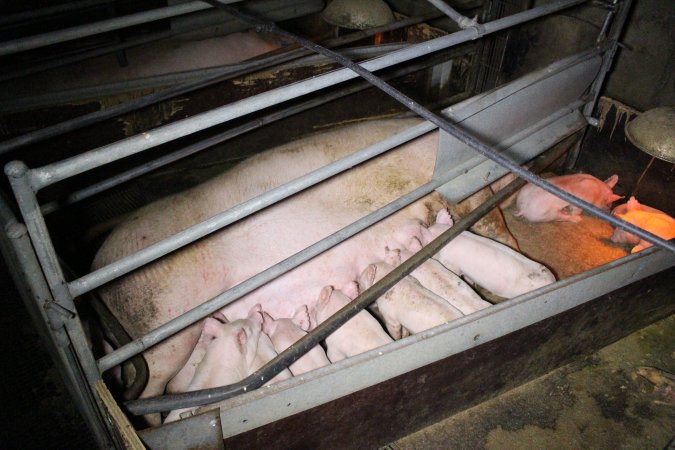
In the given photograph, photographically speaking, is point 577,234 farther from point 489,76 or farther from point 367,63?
point 367,63

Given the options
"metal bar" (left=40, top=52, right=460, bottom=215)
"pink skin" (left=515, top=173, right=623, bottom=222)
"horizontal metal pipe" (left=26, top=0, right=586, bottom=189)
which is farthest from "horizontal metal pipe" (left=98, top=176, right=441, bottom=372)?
"pink skin" (left=515, top=173, right=623, bottom=222)

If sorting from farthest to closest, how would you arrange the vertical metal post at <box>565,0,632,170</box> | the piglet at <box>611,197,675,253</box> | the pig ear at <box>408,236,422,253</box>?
1. the piglet at <box>611,197,675,253</box>
2. the vertical metal post at <box>565,0,632,170</box>
3. the pig ear at <box>408,236,422,253</box>

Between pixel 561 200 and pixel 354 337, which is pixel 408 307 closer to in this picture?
pixel 354 337

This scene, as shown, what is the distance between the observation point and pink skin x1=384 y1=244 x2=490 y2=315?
2.72m

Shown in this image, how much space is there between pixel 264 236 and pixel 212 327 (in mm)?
610

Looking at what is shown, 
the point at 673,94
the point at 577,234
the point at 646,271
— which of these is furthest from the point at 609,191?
the point at 646,271

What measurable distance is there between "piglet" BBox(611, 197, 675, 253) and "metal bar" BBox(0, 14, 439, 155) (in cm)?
250

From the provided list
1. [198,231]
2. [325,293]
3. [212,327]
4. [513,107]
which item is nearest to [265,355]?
[212,327]

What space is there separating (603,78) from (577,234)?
4.35 feet

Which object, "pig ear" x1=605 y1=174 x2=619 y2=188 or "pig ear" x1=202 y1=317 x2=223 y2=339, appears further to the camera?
"pig ear" x1=605 y1=174 x2=619 y2=188

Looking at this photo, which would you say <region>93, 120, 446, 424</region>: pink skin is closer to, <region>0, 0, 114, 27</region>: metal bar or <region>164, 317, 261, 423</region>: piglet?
<region>164, 317, 261, 423</region>: piglet

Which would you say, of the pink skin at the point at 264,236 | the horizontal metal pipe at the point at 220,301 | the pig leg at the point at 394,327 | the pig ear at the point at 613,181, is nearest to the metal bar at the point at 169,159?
the pink skin at the point at 264,236

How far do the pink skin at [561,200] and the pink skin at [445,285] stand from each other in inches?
51.9

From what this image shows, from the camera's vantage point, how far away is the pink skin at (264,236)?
8.57 feet
